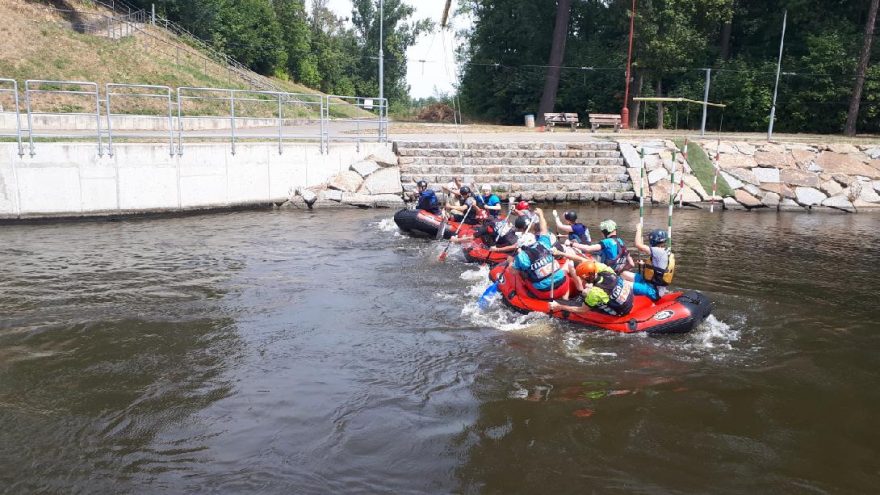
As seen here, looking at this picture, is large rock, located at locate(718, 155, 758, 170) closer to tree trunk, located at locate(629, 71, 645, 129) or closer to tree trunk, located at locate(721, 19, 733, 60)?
tree trunk, located at locate(629, 71, 645, 129)

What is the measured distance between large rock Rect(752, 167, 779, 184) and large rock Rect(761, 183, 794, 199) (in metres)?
0.22

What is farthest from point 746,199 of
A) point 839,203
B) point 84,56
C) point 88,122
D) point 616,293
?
point 84,56

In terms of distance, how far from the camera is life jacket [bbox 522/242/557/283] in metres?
9.30

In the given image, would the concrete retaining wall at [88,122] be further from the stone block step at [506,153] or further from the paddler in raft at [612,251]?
the paddler in raft at [612,251]

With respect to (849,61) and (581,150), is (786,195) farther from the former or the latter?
(849,61)

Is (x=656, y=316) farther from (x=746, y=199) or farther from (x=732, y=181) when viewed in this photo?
(x=732, y=181)

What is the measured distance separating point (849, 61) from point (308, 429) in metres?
25.4

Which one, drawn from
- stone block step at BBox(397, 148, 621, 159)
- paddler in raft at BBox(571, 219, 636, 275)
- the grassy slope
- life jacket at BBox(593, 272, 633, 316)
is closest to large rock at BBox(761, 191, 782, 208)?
stone block step at BBox(397, 148, 621, 159)

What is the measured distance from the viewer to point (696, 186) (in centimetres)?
1995

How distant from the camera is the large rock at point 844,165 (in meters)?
20.8

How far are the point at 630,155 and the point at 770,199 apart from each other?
4018 millimetres

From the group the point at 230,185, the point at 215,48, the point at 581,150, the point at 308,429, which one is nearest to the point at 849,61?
the point at 581,150

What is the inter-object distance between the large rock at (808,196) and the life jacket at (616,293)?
13.6m

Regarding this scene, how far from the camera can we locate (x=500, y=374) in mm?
7680
